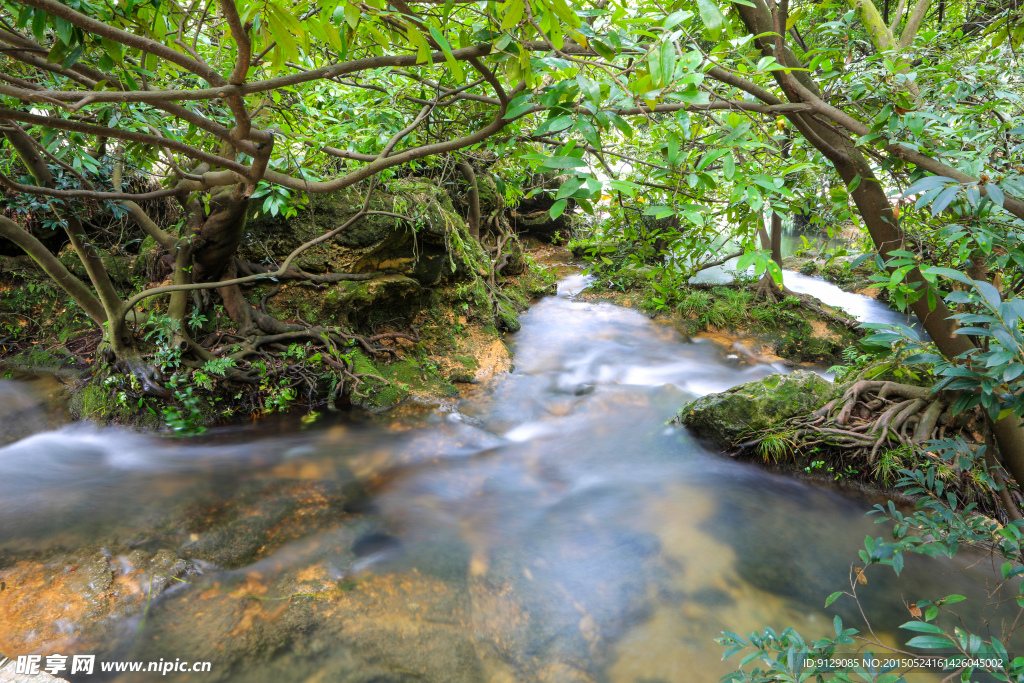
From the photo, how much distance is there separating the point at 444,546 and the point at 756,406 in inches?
144

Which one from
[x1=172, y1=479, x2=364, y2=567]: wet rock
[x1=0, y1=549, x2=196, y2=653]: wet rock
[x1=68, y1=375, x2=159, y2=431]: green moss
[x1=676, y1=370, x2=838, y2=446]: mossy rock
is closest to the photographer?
[x1=0, y1=549, x2=196, y2=653]: wet rock

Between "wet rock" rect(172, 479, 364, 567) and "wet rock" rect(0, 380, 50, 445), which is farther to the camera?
"wet rock" rect(0, 380, 50, 445)

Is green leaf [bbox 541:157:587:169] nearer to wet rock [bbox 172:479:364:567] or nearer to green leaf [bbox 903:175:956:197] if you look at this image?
green leaf [bbox 903:175:956:197]

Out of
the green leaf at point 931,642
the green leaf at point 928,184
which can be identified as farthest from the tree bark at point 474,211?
the green leaf at point 931,642

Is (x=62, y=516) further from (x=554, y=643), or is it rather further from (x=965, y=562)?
(x=965, y=562)

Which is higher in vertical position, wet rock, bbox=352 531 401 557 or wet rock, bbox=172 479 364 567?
wet rock, bbox=172 479 364 567

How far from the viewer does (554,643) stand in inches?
120

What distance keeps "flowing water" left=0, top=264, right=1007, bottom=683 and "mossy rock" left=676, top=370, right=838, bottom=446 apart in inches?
10.9

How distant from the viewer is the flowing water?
2852 mm

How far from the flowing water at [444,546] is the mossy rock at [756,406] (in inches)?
10.9

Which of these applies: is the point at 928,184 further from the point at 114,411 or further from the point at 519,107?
the point at 114,411

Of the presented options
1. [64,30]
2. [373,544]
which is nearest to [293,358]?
[373,544]

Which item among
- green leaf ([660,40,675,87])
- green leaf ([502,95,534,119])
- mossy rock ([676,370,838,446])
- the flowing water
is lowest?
the flowing water

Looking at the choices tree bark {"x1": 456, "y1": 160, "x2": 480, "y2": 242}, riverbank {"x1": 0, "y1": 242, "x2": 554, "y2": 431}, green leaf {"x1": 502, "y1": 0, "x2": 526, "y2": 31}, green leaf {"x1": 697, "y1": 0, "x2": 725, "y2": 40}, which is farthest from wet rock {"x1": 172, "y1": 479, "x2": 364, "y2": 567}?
tree bark {"x1": 456, "y1": 160, "x2": 480, "y2": 242}
